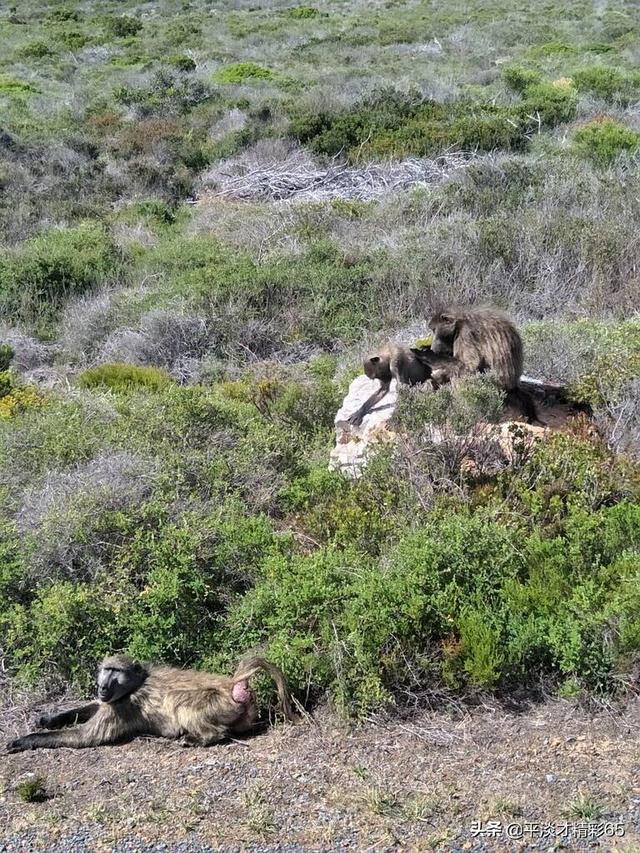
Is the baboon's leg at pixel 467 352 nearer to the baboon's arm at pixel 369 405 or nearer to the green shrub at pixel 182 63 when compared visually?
the baboon's arm at pixel 369 405

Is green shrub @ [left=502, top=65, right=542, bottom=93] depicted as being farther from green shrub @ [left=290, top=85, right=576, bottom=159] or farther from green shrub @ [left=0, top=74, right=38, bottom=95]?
green shrub @ [left=0, top=74, right=38, bottom=95]

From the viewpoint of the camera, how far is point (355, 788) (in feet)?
11.3

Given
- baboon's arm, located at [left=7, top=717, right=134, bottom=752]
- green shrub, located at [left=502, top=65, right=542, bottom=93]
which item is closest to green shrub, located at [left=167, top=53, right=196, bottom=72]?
green shrub, located at [left=502, top=65, right=542, bottom=93]

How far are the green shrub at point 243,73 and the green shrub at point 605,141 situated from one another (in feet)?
39.4

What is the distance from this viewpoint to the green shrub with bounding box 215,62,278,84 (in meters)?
25.3

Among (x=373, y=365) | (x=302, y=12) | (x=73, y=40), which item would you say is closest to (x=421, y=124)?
(x=373, y=365)

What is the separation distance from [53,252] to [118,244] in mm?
1290

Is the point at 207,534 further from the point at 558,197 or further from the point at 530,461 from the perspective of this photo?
the point at 558,197

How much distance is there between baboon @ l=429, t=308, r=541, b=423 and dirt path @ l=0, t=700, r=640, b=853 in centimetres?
306

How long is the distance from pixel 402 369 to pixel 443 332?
0.51 metres

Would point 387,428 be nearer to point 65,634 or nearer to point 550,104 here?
point 65,634

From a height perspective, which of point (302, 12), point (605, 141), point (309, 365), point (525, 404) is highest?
point (302, 12)

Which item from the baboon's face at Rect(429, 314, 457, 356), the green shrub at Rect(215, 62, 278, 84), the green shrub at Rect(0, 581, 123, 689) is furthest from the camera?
the green shrub at Rect(215, 62, 278, 84)

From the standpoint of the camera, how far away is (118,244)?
13852 millimetres
